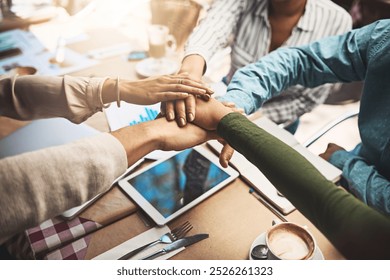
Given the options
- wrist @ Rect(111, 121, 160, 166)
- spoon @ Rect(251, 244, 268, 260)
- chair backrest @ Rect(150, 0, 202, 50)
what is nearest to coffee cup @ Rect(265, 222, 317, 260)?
spoon @ Rect(251, 244, 268, 260)

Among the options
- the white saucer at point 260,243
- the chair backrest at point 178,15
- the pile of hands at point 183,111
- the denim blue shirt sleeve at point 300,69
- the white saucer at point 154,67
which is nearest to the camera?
the white saucer at point 260,243

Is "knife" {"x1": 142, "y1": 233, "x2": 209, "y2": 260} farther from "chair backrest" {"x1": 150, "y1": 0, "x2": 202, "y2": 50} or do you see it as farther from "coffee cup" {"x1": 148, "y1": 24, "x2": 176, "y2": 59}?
"chair backrest" {"x1": 150, "y1": 0, "x2": 202, "y2": 50}

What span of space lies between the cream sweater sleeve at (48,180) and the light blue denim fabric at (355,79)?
382 mm

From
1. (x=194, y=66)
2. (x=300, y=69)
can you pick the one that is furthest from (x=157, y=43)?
(x=300, y=69)

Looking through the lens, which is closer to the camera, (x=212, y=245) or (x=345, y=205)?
(x=345, y=205)

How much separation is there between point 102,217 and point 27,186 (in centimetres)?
18

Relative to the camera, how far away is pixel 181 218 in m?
0.58

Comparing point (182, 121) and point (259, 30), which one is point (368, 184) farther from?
point (259, 30)

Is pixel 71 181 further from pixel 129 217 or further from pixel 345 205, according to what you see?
pixel 345 205

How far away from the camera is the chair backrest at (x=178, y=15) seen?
128 centimetres

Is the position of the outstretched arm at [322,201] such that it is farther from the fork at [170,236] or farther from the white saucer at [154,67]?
the white saucer at [154,67]

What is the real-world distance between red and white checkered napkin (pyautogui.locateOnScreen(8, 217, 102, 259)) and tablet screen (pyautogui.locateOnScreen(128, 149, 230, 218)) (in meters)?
0.11

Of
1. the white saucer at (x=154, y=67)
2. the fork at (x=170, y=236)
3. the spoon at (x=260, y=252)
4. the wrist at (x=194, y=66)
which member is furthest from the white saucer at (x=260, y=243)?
the white saucer at (x=154, y=67)
